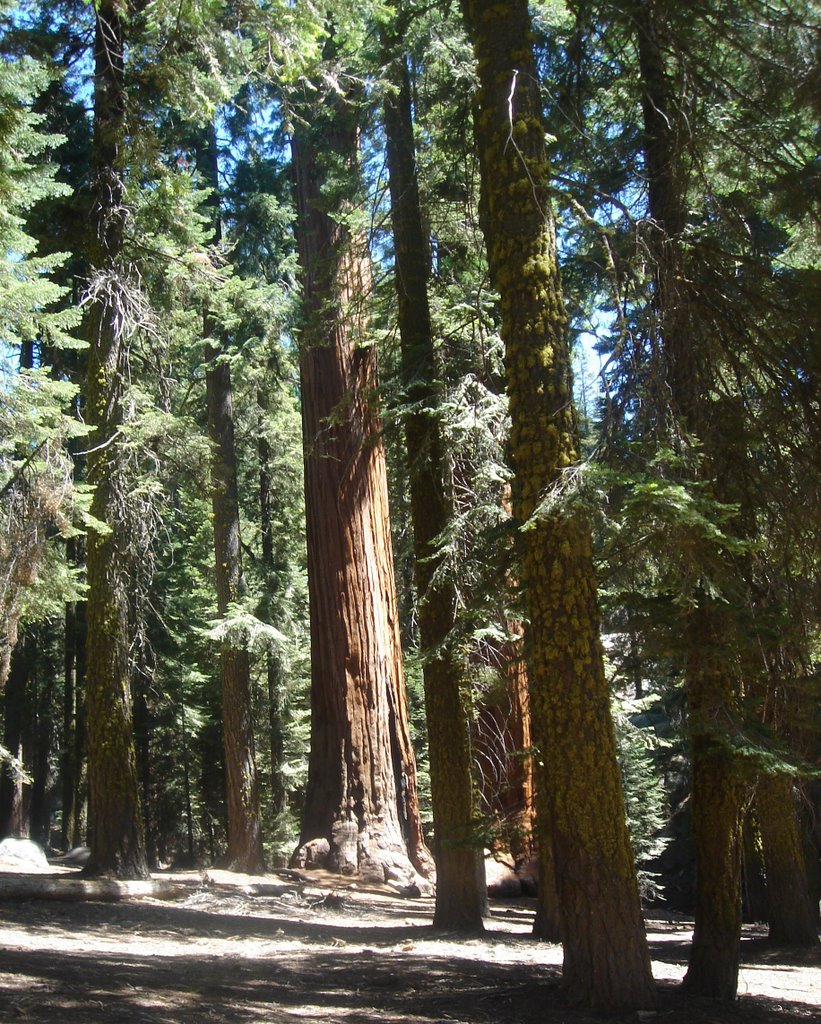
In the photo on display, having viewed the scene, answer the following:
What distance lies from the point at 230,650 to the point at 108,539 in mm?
5663

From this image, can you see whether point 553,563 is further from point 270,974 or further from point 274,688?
point 274,688

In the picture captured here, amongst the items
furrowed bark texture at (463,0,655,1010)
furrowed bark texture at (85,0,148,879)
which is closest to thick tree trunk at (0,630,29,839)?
furrowed bark texture at (85,0,148,879)

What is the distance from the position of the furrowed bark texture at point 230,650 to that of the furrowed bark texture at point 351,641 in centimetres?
291

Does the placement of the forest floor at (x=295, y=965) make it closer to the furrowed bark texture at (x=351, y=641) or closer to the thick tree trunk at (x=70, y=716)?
the furrowed bark texture at (x=351, y=641)

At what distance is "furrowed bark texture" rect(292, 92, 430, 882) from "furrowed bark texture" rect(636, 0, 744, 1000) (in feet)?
19.7

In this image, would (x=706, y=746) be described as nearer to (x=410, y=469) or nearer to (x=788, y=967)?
(x=410, y=469)

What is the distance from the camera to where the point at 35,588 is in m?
12.7

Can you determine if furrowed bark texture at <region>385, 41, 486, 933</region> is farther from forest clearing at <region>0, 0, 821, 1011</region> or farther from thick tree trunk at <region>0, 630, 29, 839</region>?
thick tree trunk at <region>0, 630, 29, 839</region>

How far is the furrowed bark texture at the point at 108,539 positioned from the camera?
11.4m

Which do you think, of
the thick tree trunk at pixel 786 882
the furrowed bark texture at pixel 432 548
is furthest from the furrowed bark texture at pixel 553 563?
the thick tree trunk at pixel 786 882

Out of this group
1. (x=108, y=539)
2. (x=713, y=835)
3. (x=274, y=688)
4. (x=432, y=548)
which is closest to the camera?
(x=713, y=835)

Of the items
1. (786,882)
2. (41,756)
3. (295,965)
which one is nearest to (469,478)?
(295,965)

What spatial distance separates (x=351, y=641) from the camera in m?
13.3

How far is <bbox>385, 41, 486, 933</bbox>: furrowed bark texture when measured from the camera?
29.6ft
